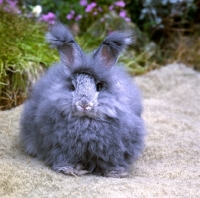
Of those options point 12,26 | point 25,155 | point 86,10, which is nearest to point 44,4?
point 86,10

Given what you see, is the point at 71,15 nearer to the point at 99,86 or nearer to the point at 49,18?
the point at 49,18

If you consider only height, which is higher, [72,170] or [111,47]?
[111,47]

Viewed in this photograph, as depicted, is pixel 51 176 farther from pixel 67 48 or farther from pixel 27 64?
pixel 27 64

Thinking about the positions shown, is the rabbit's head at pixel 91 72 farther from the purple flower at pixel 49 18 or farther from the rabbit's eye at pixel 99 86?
the purple flower at pixel 49 18

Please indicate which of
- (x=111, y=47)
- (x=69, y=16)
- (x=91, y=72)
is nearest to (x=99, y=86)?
(x=91, y=72)

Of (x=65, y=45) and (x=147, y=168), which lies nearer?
(x=65, y=45)

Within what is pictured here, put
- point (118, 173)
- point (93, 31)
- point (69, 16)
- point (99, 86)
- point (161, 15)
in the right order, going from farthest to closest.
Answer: point (161, 15) < point (93, 31) < point (69, 16) < point (118, 173) < point (99, 86)

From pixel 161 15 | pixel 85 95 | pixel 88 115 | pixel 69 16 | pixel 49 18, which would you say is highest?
pixel 161 15
